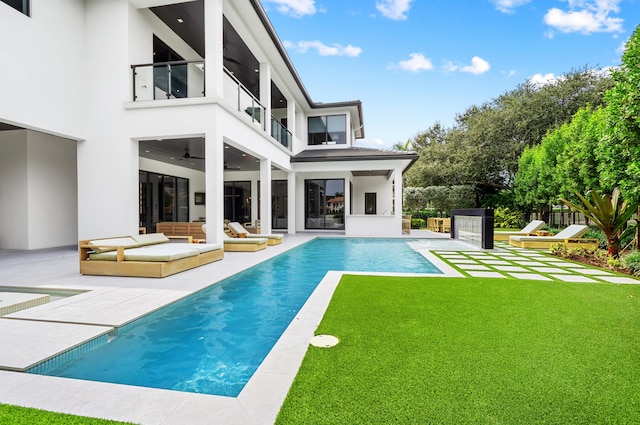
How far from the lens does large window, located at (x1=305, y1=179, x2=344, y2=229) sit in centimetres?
1909

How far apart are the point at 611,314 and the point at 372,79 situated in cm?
3844

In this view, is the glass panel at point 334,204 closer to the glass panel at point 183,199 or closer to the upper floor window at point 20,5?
the glass panel at point 183,199

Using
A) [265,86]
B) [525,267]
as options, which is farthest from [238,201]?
[525,267]

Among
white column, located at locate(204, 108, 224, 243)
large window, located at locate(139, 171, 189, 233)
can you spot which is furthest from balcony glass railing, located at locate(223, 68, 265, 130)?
large window, located at locate(139, 171, 189, 233)

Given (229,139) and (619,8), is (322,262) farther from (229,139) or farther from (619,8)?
(619,8)

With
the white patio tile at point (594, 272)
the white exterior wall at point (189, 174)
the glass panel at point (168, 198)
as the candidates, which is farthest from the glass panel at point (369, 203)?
the white patio tile at point (594, 272)

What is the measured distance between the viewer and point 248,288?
581 centimetres

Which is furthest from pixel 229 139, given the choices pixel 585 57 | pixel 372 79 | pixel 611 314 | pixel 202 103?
pixel 372 79

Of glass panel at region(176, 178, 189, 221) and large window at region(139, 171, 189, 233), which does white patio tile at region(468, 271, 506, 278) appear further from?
glass panel at region(176, 178, 189, 221)

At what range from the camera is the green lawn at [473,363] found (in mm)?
2078

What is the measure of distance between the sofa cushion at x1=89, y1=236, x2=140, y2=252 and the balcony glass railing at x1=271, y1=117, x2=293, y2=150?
8.31 m

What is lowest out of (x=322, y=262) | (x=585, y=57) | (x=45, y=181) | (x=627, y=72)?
(x=322, y=262)

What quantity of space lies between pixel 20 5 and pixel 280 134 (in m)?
9.47

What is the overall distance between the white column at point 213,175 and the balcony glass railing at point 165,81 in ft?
4.58
